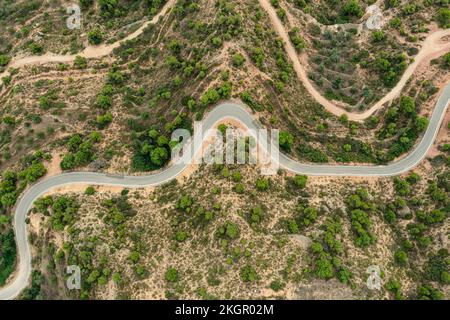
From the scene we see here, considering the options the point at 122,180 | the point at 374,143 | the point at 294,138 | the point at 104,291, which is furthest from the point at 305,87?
the point at 104,291

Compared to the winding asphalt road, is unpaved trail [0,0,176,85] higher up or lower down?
higher up

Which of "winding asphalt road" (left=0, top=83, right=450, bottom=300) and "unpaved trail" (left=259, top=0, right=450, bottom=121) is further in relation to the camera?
"unpaved trail" (left=259, top=0, right=450, bottom=121)

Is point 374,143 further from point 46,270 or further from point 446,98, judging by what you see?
point 46,270

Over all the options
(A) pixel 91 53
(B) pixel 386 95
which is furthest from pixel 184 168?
(B) pixel 386 95

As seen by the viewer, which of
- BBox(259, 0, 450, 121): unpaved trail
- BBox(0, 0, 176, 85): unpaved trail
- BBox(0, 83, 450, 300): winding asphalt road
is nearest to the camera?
BBox(0, 83, 450, 300): winding asphalt road

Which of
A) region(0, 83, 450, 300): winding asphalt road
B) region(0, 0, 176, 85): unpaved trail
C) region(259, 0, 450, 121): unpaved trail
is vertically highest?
region(0, 0, 176, 85): unpaved trail

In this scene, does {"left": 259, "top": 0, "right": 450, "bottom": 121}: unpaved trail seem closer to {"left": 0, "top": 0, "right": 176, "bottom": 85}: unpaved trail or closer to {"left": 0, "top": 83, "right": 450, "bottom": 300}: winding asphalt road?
{"left": 0, "top": 83, "right": 450, "bottom": 300}: winding asphalt road

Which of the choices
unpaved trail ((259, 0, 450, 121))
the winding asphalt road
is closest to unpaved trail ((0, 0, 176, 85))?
unpaved trail ((259, 0, 450, 121))
